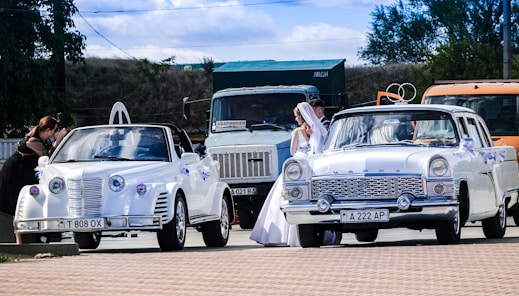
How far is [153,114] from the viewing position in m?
77.8

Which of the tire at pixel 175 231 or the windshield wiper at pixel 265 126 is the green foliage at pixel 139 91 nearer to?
the windshield wiper at pixel 265 126

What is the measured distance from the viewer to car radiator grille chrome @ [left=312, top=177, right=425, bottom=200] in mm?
16391

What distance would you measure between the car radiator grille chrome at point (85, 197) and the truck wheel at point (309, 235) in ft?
7.97

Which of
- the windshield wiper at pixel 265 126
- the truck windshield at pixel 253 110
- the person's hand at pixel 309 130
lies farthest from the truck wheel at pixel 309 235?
the truck windshield at pixel 253 110

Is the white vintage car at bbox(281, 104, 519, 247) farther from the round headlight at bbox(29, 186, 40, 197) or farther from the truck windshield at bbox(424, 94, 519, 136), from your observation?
the truck windshield at bbox(424, 94, 519, 136)

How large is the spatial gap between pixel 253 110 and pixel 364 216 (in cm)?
1083

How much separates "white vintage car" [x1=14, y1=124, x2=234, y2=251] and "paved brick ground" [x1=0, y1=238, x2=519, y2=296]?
156 cm

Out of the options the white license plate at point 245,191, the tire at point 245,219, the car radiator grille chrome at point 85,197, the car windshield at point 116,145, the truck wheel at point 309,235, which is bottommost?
the tire at point 245,219

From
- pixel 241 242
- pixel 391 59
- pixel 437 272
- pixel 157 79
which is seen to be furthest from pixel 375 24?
pixel 437 272

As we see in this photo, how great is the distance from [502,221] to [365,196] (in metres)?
2.99

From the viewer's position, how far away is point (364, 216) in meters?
16.4

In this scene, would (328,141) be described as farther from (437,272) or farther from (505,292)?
(505,292)

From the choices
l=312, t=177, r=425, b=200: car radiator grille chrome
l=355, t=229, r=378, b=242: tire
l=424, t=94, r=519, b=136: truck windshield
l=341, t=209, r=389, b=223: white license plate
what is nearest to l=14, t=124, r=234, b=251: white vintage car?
l=355, t=229, r=378, b=242: tire

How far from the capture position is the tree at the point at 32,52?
5516cm
